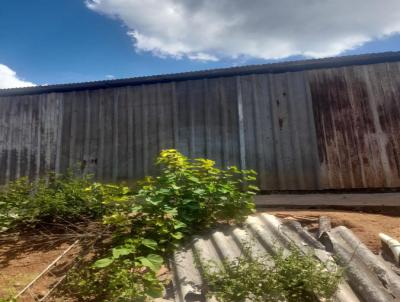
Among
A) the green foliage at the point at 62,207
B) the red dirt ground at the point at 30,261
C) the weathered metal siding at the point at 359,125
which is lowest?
the red dirt ground at the point at 30,261

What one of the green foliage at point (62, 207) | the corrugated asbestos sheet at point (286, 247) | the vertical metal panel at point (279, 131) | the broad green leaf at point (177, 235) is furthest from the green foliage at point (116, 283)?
the vertical metal panel at point (279, 131)

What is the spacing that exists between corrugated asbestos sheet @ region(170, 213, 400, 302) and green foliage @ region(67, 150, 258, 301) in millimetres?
238

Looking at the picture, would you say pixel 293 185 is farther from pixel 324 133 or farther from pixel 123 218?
pixel 123 218

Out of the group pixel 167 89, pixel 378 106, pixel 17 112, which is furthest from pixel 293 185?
Answer: pixel 17 112

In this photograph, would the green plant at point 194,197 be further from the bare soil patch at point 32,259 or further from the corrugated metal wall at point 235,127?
the corrugated metal wall at point 235,127

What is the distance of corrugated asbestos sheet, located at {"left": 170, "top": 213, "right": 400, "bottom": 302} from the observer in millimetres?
2666

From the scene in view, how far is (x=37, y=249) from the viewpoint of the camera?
397cm

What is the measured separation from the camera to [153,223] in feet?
12.0

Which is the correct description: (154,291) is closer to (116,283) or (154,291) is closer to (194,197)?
(116,283)

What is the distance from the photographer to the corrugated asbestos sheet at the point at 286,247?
2666 mm

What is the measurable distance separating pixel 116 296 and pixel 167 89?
18.1 feet

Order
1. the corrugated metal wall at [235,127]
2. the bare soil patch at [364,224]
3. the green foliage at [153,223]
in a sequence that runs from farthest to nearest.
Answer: the corrugated metal wall at [235,127] → the bare soil patch at [364,224] → the green foliage at [153,223]

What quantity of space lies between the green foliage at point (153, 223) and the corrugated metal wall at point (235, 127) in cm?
265

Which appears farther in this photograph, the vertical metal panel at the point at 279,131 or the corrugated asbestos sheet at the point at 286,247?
the vertical metal panel at the point at 279,131
